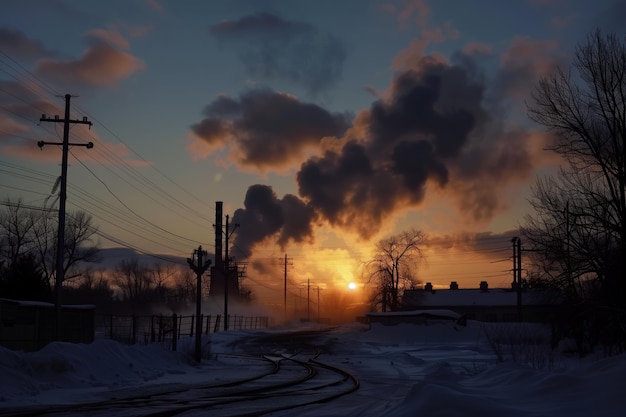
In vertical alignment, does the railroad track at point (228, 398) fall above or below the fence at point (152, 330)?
below

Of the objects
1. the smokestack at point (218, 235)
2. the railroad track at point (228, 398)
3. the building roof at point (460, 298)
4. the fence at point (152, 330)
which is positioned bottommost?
the railroad track at point (228, 398)

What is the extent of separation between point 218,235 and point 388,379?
65.3m

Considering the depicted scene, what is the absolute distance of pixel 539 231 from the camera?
29.6 metres

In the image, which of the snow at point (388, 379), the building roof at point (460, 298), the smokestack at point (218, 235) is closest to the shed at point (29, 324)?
the snow at point (388, 379)

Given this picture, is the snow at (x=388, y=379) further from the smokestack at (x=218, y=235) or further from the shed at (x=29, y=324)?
the smokestack at (x=218, y=235)

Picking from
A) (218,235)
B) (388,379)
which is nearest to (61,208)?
(388,379)

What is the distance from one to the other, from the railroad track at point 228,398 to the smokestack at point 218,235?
55041 millimetres

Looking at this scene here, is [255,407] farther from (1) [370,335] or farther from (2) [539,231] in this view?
(1) [370,335]

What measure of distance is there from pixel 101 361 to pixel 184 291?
124488mm

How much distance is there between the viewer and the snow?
11.4m

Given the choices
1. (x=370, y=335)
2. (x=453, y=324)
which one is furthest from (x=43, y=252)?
(x=453, y=324)

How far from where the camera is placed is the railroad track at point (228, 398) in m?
14.5

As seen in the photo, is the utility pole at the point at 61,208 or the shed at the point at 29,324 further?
the utility pole at the point at 61,208

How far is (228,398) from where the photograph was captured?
58.4 ft
